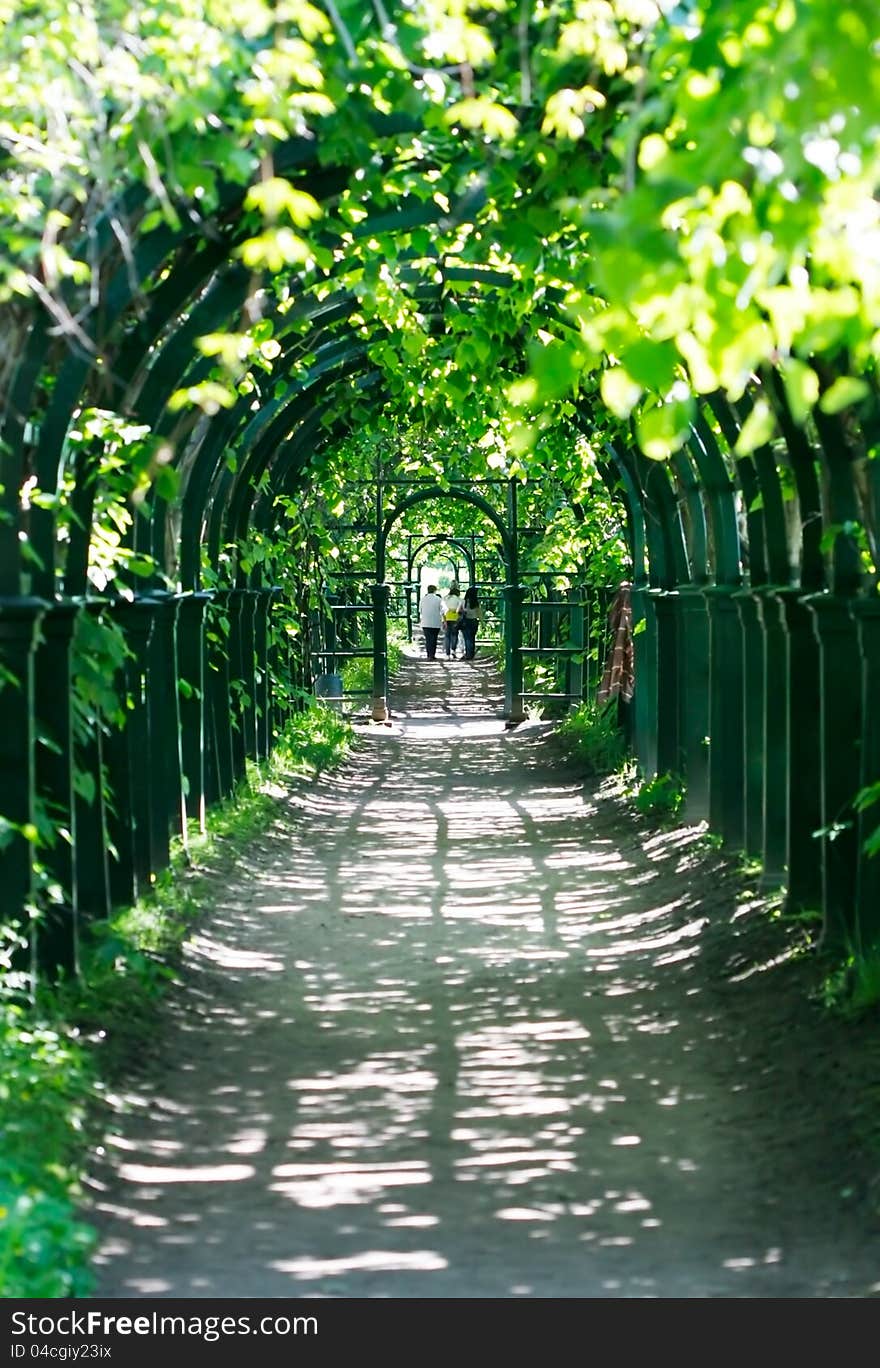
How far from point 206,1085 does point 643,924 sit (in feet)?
11.7

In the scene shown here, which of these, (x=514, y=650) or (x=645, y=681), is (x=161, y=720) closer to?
(x=645, y=681)

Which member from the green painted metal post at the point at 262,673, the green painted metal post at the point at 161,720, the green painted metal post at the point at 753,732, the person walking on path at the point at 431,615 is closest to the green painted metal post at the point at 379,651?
the green painted metal post at the point at 262,673

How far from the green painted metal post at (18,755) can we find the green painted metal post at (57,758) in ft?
1.08

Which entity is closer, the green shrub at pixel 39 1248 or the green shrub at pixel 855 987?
the green shrub at pixel 39 1248

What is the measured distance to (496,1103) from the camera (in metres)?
6.63

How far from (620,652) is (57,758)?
10.3 meters

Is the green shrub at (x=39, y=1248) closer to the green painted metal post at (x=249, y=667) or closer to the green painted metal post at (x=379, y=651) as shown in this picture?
the green painted metal post at (x=249, y=667)

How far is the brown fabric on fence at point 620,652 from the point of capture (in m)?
16.9

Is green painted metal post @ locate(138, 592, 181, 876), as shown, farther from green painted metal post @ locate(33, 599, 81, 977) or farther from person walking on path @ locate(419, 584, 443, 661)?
person walking on path @ locate(419, 584, 443, 661)

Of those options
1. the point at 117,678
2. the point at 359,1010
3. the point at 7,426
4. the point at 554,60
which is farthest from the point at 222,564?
the point at 554,60

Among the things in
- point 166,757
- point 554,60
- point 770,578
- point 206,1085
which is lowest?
point 206,1085

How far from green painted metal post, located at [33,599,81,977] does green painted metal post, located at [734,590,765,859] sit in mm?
3937
